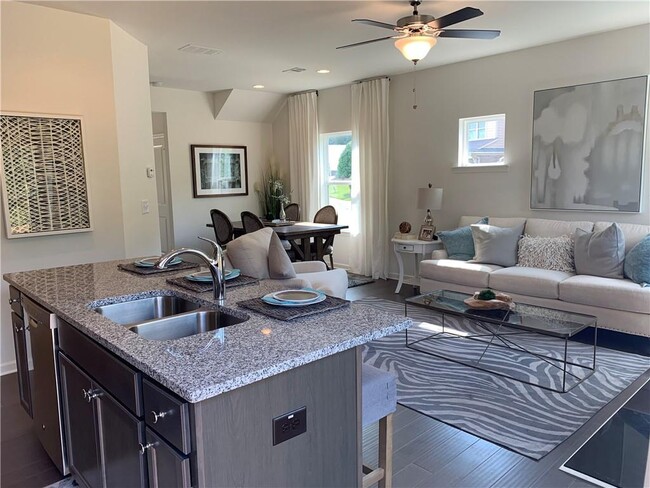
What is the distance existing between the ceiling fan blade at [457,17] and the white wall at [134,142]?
8.29 feet

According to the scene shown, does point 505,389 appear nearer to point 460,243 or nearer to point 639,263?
point 639,263

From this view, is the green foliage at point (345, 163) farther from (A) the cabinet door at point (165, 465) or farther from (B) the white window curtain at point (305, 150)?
(A) the cabinet door at point (165, 465)

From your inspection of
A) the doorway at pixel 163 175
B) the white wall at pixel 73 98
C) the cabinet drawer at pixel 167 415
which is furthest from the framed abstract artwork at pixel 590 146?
the doorway at pixel 163 175

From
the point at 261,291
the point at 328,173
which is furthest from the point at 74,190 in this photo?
the point at 328,173

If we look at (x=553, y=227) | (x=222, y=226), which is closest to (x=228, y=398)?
(x=553, y=227)

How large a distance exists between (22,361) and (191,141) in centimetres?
520

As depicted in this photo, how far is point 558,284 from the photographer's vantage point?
420cm

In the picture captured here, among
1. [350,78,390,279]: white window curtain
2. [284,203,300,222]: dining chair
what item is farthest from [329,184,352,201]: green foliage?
[284,203,300,222]: dining chair

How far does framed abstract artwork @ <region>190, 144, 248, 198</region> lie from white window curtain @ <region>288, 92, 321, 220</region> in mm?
849

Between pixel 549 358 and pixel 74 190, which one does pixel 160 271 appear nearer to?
pixel 74 190

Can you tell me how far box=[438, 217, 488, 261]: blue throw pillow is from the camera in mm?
5273

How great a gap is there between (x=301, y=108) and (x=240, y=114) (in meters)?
1.00

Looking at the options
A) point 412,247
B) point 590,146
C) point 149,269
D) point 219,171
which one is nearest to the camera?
point 149,269

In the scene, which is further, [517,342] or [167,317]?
[517,342]
